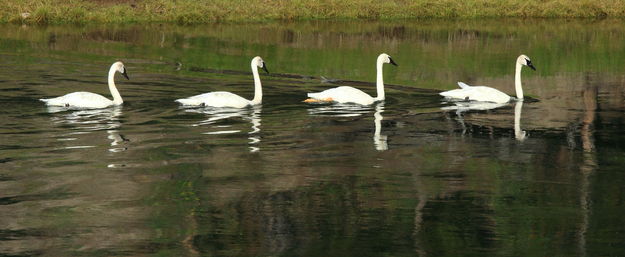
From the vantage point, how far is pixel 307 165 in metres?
16.1

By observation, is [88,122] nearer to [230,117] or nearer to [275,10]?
[230,117]

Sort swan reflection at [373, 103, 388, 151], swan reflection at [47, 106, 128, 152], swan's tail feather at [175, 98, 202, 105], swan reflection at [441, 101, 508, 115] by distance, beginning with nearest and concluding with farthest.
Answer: swan reflection at [373, 103, 388, 151] → swan reflection at [47, 106, 128, 152] → swan's tail feather at [175, 98, 202, 105] → swan reflection at [441, 101, 508, 115]

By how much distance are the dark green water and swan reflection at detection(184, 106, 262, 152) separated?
0.19 ft

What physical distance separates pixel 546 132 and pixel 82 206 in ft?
31.0

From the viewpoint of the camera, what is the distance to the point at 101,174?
1523 cm

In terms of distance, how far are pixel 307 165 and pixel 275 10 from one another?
108 ft

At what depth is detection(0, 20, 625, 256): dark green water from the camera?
11977 mm

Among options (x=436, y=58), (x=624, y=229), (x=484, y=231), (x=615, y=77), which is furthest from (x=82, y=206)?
(x=436, y=58)

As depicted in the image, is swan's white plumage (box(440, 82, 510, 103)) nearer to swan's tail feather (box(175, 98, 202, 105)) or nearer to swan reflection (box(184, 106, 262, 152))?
swan reflection (box(184, 106, 262, 152))

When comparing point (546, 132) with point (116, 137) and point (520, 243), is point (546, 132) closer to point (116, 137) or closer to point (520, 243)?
point (116, 137)

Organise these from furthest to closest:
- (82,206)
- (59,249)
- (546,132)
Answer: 1. (546,132)
2. (82,206)
3. (59,249)

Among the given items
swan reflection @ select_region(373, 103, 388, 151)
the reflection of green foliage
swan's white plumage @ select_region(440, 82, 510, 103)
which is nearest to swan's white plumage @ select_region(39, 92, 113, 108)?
swan reflection @ select_region(373, 103, 388, 151)

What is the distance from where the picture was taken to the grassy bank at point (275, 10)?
4612 centimetres

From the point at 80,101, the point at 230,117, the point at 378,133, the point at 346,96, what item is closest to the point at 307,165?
the point at 378,133
